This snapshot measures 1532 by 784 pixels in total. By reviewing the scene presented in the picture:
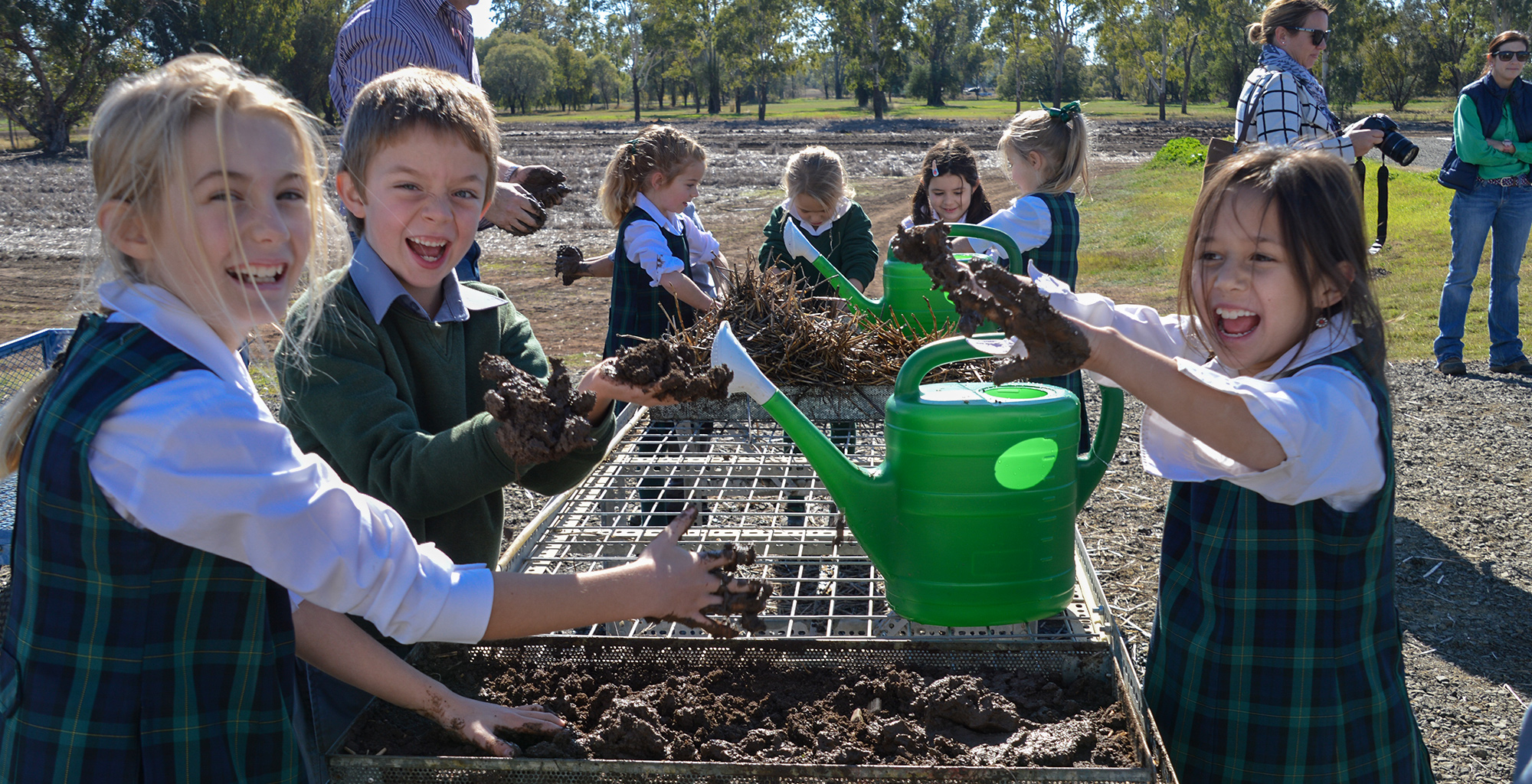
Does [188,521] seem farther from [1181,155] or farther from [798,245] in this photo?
[1181,155]

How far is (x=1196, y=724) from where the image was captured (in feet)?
5.04

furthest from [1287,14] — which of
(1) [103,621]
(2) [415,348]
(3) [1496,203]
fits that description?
(1) [103,621]

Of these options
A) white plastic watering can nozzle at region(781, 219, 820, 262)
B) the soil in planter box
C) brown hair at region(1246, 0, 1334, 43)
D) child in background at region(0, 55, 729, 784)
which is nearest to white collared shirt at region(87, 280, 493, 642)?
child in background at region(0, 55, 729, 784)

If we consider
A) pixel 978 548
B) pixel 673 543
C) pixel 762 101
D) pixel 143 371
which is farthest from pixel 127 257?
pixel 762 101

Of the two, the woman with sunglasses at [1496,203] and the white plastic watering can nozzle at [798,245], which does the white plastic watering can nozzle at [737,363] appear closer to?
the white plastic watering can nozzle at [798,245]

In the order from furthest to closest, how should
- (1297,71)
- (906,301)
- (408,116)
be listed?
(1297,71) < (906,301) < (408,116)

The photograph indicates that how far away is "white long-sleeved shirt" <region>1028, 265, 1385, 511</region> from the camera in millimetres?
1337

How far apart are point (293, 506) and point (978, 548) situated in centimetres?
91

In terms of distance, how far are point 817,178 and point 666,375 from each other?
3264 mm

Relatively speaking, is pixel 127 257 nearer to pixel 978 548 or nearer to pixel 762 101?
pixel 978 548

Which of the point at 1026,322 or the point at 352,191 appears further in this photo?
the point at 352,191

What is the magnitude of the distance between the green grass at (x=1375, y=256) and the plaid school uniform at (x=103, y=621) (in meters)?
4.56

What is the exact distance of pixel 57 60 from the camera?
31922mm

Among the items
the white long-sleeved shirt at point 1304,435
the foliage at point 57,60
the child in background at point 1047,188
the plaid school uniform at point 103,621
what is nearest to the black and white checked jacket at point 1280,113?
the child in background at point 1047,188
